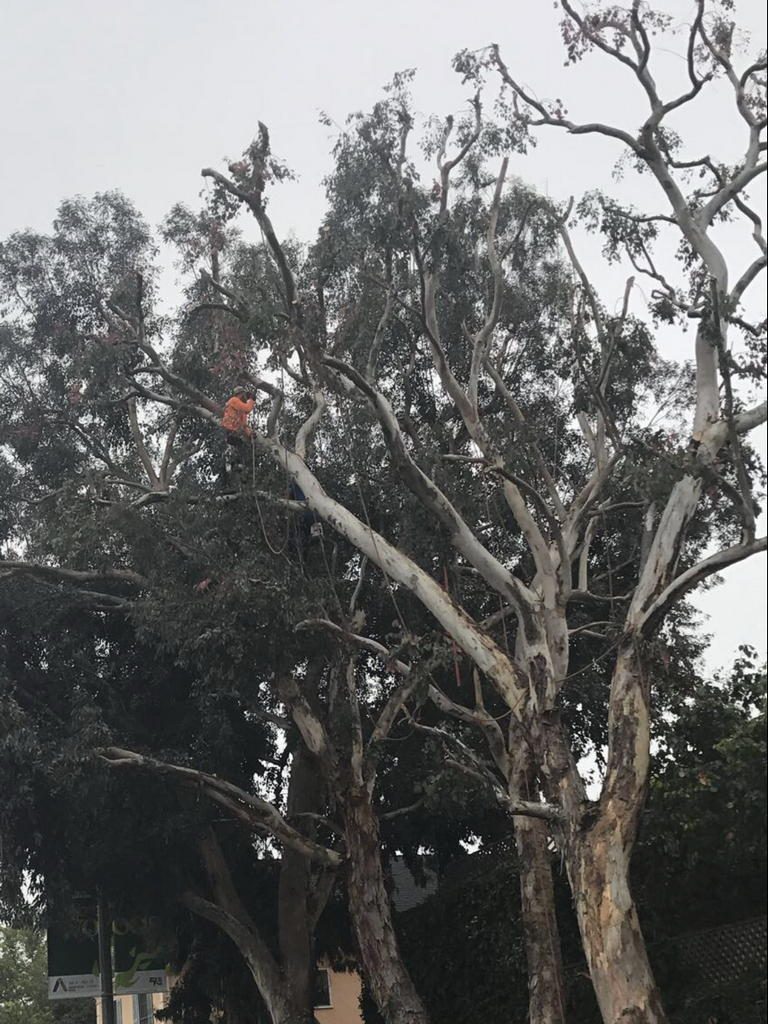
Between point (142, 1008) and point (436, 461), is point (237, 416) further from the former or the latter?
point (142, 1008)

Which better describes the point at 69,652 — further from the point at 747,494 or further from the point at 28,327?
the point at 747,494

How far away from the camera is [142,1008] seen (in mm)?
46969

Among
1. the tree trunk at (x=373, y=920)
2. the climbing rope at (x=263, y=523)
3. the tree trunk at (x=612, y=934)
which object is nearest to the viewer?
the tree trunk at (x=612, y=934)

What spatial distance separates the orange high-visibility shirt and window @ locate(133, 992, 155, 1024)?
1346 inches

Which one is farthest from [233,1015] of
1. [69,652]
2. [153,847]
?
[69,652]

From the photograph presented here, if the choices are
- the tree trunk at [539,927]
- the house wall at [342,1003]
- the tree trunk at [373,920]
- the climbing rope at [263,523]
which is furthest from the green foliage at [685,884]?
the house wall at [342,1003]

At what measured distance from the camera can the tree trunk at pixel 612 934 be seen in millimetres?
12438

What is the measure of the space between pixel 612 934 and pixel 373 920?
5.58 meters

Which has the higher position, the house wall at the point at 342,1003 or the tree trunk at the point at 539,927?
the tree trunk at the point at 539,927

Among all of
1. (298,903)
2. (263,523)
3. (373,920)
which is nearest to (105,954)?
(298,903)

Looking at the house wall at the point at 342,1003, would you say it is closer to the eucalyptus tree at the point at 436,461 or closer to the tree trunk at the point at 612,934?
the eucalyptus tree at the point at 436,461

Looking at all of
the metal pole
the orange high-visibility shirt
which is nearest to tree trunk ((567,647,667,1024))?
the orange high-visibility shirt

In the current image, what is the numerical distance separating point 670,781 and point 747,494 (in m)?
3.67

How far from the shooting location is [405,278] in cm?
1778
